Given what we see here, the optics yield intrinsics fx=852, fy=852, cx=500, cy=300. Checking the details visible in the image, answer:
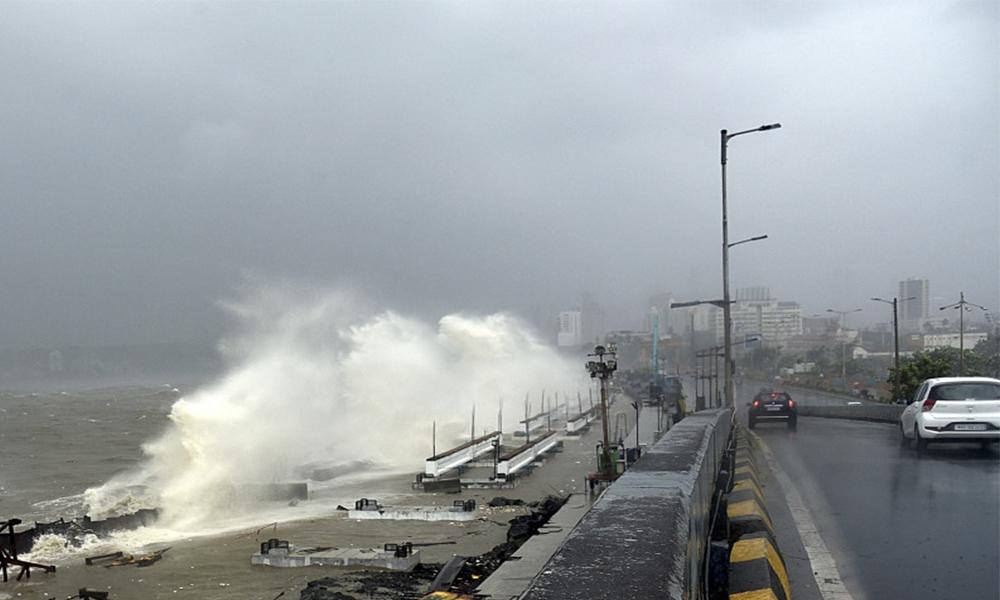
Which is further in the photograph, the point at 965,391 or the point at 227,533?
the point at 227,533

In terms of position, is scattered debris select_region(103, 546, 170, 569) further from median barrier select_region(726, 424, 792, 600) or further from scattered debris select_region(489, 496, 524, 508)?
median barrier select_region(726, 424, 792, 600)

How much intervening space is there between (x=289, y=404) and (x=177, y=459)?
12.5m

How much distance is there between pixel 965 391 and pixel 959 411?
0.44m

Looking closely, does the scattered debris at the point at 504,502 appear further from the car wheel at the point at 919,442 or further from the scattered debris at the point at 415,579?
the car wheel at the point at 919,442

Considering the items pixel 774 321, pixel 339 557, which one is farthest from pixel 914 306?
pixel 339 557

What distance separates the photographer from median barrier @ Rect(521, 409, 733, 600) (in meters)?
3.37

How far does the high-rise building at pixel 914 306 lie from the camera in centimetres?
8925

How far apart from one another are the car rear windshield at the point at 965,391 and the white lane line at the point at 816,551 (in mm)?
Result: 4091

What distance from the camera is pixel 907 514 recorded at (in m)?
9.42

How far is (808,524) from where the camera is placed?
9250 millimetres

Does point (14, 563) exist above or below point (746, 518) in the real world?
below

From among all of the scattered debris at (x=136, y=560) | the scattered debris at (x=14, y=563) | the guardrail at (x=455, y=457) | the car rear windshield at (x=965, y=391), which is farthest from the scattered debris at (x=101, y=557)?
the car rear windshield at (x=965, y=391)

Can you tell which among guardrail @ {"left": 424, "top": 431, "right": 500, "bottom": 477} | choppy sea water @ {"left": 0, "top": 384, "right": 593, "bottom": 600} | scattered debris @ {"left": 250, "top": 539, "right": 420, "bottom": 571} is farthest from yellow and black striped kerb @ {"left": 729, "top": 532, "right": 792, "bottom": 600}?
guardrail @ {"left": 424, "top": 431, "right": 500, "bottom": 477}

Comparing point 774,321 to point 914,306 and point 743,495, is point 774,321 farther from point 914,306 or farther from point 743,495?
point 743,495
